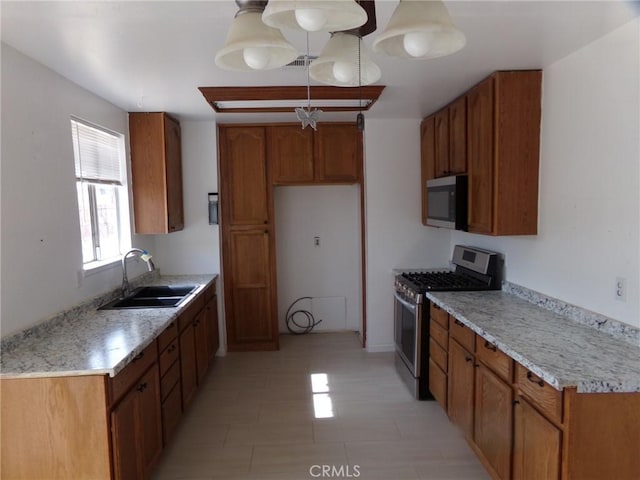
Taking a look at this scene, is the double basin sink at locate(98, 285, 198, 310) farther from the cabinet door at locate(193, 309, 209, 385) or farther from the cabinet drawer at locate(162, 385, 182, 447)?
the cabinet drawer at locate(162, 385, 182, 447)

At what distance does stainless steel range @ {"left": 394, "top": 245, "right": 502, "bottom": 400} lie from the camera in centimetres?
307

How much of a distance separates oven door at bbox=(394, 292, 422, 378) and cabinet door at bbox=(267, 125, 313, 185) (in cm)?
157

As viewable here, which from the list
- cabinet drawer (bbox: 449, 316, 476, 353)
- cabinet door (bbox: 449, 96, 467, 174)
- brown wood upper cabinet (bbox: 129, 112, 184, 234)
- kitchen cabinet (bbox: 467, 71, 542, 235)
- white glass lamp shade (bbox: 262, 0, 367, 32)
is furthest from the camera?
brown wood upper cabinet (bbox: 129, 112, 184, 234)

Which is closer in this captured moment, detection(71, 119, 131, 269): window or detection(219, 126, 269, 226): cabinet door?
detection(71, 119, 131, 269): window

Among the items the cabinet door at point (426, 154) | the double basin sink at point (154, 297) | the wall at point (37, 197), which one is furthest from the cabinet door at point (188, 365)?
the cabinet door at point (426, 154)

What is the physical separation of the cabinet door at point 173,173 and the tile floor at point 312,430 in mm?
1469

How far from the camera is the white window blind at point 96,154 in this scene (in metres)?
2.70

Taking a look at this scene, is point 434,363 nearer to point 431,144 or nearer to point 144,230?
point 431,144

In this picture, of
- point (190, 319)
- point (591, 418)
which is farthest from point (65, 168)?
point (591, 418)

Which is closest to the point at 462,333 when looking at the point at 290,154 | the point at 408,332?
the point at 408,332

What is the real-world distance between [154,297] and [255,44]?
265 centimetres

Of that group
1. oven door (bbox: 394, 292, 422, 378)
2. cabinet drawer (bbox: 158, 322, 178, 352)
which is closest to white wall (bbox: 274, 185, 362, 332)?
oven door (bbox: 394, 292, 422, 378)

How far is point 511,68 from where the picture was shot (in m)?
2.45

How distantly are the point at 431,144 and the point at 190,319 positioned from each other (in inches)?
102
